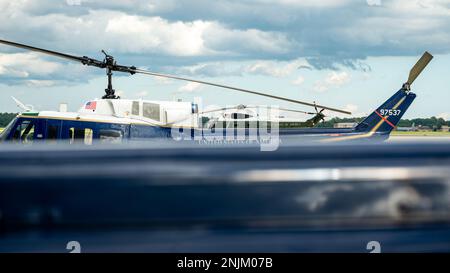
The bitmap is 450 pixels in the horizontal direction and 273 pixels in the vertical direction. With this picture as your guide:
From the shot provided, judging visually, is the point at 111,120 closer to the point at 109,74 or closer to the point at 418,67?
the point at 109,74

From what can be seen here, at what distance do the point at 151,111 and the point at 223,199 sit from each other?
11048mm

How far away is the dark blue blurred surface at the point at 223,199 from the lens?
2.38m

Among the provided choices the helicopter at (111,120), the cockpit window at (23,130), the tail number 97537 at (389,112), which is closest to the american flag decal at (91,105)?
the helicopter at (111,120)

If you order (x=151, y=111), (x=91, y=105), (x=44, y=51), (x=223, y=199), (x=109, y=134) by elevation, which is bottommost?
(x=223, y=199)

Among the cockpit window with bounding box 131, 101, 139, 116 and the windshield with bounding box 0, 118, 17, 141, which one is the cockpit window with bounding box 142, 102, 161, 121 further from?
the windshield with bounding box 0, 118, 17, 141

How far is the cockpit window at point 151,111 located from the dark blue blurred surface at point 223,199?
10.8 m

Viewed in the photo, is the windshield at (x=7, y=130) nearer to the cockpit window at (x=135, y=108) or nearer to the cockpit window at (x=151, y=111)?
the cockpit window at (x=135, y=108)

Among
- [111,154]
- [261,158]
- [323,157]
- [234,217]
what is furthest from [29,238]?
[323,157]

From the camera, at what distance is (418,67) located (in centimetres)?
2288

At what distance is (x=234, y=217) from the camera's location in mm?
A: 2408

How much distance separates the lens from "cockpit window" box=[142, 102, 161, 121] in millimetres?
13203

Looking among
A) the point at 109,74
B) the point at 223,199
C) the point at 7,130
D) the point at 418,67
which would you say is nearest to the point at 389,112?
the point at 418,67

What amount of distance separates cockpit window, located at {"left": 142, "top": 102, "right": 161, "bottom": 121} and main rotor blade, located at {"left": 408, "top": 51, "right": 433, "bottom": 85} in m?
12.8
